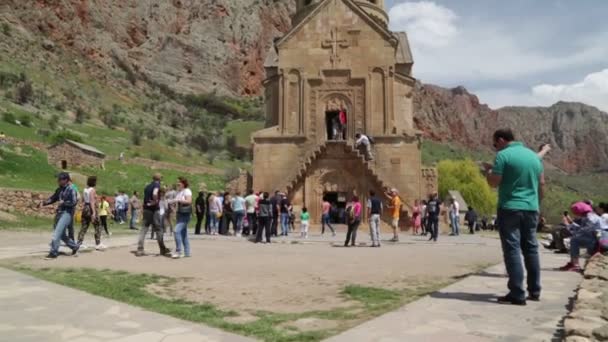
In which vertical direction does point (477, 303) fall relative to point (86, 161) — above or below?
below

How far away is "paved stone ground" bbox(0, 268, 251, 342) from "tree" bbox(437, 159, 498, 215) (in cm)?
5619

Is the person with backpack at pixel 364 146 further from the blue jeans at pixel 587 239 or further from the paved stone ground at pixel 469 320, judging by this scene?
the paved stone ground at pixel 469 320

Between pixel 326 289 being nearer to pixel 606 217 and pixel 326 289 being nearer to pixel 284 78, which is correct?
pixel 606 217

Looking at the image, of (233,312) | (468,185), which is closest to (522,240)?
(233,312)

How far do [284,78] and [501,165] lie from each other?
798 inches

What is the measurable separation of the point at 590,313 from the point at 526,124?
20828 centimetres

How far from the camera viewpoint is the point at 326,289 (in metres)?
7.45

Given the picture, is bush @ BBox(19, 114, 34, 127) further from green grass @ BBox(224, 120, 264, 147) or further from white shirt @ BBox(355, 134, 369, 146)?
green grass @ BBox(224, 120, 264, 147)

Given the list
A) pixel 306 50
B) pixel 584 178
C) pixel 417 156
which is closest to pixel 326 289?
pixel 417 156

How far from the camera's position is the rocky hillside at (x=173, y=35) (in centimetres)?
7931

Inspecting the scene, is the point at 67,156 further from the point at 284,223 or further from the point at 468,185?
the point at 468,185

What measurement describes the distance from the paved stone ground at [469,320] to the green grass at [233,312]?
45 cm

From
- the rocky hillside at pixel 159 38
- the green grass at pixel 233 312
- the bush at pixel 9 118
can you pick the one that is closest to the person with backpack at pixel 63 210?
the green grass at pixel 233 312

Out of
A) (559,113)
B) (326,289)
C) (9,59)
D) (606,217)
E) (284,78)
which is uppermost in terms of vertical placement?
(559,113)
